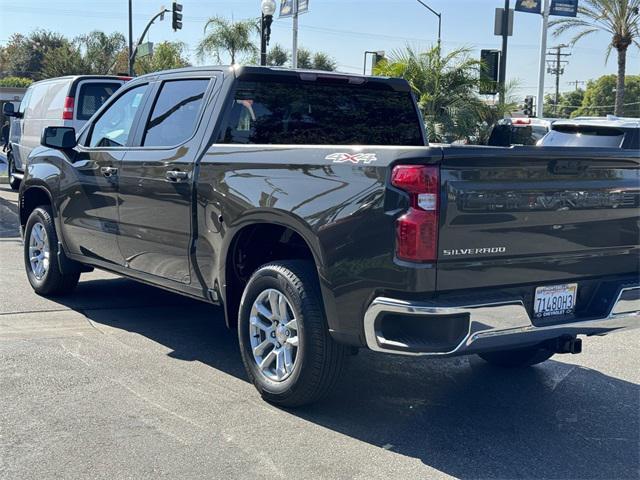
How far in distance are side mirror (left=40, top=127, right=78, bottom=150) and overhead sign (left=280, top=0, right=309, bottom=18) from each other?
42.9 ft

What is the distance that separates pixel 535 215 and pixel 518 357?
1706 mm

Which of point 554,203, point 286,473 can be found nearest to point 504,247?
point 554,203

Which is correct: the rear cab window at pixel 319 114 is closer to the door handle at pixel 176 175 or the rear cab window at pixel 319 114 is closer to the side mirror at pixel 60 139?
the door handle at pixel 176 175

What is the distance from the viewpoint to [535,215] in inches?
160

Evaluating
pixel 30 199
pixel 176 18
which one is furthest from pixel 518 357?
pixel 176 18

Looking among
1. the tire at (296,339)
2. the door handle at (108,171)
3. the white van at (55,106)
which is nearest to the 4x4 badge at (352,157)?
the tire at (296,339)

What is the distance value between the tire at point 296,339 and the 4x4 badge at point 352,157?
66 cm

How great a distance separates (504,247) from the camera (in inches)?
157

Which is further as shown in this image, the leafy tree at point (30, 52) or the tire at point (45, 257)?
the leafy tree at point (30, 52)

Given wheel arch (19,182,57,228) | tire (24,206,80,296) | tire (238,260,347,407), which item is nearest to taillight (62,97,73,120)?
wheel arch (19,182,57,228)

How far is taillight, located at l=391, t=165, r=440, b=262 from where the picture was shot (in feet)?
12.4

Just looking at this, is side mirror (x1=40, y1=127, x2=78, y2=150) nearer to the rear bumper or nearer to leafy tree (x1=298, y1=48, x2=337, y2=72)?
the rear bumper

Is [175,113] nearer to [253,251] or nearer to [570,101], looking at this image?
[253,251]

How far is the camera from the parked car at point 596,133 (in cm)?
1003
